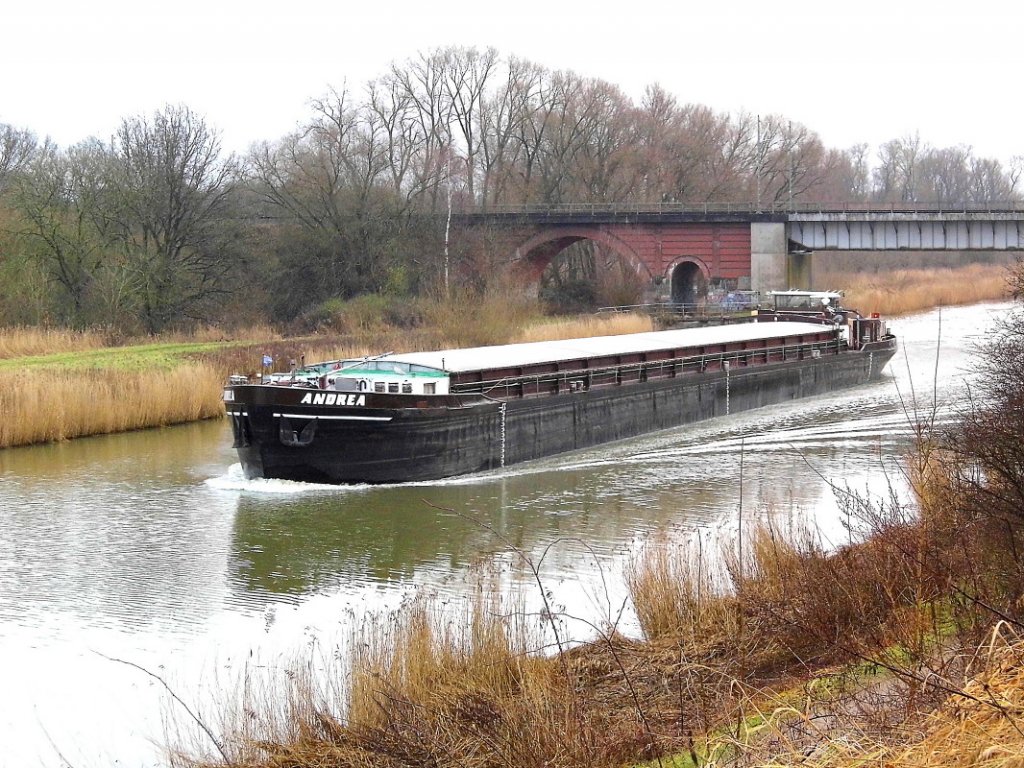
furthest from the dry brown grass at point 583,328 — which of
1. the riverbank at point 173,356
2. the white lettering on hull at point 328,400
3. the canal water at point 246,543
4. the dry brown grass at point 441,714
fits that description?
the dry brown grass at point 441,714

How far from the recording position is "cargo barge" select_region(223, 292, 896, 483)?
60.3ft

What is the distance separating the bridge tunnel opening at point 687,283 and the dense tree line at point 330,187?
14.9 ft

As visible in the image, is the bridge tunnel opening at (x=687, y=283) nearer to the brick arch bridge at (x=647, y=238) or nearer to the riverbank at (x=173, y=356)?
the brick arch bridge at (x=647, y=238)

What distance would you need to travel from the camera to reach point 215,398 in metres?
26.4

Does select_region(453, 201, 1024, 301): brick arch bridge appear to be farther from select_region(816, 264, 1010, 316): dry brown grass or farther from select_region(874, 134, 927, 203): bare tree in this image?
select_region(874, 134, 927, 203): bare tree

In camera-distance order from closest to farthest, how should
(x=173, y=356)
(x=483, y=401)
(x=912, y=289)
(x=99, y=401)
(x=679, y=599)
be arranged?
Answer: (x=679, y=599)
(x=483, y=401)
(x=99, y=401)
(x=173, y=356)
(x=912, y=289)

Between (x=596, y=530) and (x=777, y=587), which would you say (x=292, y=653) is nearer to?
(x=777, y=587)

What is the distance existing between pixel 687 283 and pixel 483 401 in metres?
40.1

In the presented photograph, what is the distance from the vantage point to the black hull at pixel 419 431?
721 inches

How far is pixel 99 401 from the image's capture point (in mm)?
23812

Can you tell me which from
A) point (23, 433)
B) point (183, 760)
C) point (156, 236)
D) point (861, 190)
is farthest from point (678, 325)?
point (861, 190)

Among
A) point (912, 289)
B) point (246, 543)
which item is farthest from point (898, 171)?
point (246, 543)

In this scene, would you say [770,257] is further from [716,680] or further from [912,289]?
[716,680]

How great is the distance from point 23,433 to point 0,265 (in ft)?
48.5
